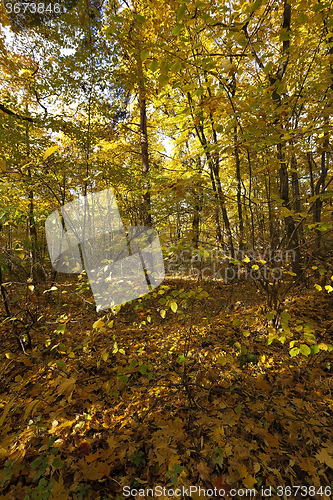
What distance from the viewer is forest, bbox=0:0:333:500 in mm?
1869

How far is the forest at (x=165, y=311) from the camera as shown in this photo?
187cm

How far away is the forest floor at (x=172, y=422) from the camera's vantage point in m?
1.79

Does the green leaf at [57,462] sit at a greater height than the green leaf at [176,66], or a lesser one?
lesser

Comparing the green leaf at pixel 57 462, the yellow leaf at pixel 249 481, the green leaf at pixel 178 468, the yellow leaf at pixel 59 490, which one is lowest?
the yellow leaf at pixel 249 481

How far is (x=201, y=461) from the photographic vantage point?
75.9 inches

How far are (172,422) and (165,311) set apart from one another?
4.09 ft

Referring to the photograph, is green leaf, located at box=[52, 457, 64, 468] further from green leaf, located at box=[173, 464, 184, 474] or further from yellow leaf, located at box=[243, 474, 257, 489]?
yellow leaf, located at box=[243, 474, 257, 489]

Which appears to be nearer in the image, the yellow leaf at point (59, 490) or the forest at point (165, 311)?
the yellow leaf at point (59, 490)

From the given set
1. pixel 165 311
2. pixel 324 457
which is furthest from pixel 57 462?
pixel 324 457

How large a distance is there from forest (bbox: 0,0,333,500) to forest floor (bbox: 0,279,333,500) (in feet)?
0.05

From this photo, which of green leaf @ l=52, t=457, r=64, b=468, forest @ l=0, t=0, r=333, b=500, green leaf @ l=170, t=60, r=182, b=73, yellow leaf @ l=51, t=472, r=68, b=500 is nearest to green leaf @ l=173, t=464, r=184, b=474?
forest @ l=0, t=0, r=333, b=500

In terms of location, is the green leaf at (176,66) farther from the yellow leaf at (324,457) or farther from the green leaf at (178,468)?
the yellow leaf at (324,457)

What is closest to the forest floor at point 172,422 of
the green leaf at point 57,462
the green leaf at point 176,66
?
the green leaf at point 57,462

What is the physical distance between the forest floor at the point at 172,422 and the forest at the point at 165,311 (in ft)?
0.05
